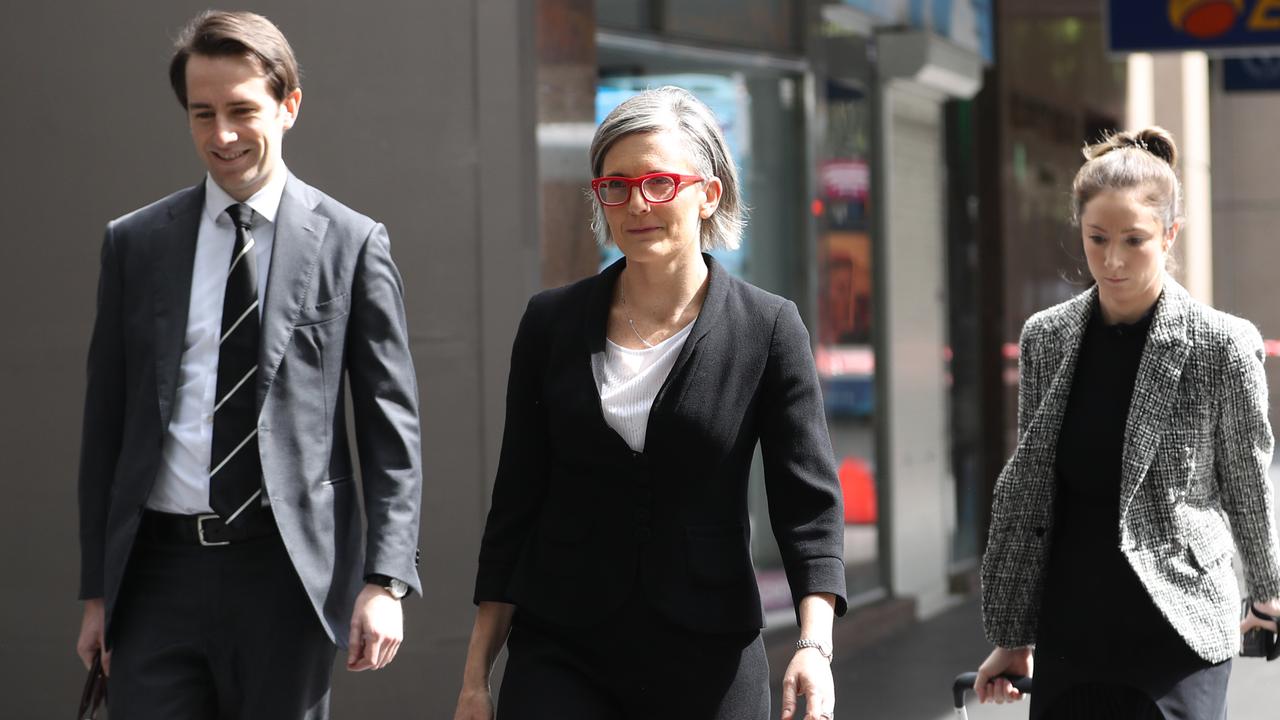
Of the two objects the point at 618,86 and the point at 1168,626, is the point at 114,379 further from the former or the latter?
the point at 618,86

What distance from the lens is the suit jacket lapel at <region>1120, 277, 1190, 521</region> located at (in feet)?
12.0

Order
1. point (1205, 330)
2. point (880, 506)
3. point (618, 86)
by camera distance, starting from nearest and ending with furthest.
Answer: point (1205, 330), point (618, 86), point (880, 506)

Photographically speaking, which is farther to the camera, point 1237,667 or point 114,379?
point 1237,667

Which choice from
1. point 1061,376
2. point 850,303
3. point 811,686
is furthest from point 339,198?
point 850,303

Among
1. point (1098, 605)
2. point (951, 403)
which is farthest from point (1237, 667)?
point (1098, 605)

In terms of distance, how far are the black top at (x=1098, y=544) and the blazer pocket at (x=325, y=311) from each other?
1.53 metres

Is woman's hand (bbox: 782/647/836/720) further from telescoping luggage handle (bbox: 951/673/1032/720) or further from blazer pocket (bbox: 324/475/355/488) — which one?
blazer pocket (bbox: 324/475/355/488)

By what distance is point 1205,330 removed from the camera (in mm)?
3729

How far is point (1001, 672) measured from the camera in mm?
3898

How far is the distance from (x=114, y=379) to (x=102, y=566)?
378 mm

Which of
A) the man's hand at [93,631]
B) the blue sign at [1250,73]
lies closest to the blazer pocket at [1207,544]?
the man's hand at [93,631]

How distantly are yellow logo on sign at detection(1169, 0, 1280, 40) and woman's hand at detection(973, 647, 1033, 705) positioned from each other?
6.64m

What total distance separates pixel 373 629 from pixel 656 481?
750mm

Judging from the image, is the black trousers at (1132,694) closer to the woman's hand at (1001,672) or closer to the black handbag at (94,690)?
the woman's hand at (1001,672)
